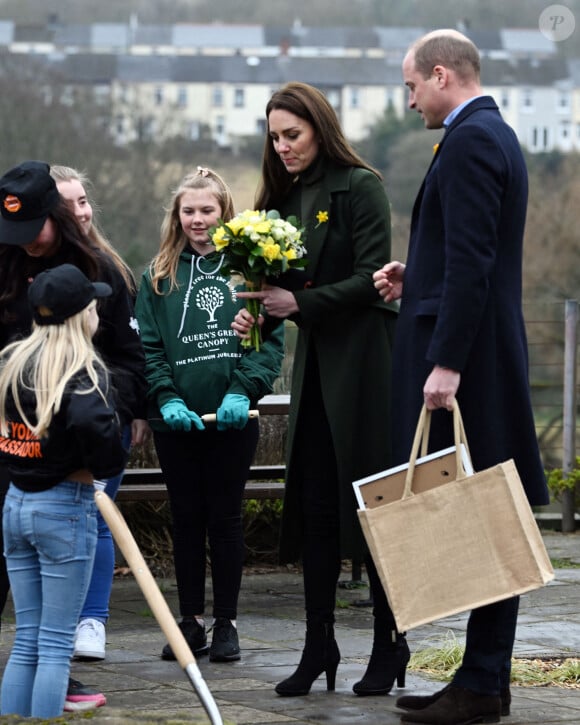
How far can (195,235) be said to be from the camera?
6105mm

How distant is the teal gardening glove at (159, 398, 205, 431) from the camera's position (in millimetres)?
5805

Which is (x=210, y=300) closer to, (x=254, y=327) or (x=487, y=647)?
(x=254, y=327)

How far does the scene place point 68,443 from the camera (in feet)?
14.1

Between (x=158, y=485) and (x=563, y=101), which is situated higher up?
(x=563, y=101)

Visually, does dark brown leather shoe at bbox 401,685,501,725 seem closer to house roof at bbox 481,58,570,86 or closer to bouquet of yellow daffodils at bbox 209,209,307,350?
bouquet of yellow daffodils at bbox 209,209,307,350

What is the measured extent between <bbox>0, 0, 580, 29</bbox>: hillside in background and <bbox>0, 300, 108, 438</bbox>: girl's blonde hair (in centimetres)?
8956

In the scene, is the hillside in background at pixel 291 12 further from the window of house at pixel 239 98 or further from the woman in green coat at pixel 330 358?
the woman in green coat at pixel 330 358

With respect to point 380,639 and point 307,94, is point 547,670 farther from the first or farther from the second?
point 307,94

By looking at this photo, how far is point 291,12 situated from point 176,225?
327ft

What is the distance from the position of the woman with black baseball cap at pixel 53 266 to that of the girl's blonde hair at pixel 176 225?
728 mm

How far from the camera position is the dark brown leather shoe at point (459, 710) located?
449cm

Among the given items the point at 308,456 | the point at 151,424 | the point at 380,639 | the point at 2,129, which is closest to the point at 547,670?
the point at 380,639

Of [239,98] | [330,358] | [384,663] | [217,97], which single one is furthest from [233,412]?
[239,98]

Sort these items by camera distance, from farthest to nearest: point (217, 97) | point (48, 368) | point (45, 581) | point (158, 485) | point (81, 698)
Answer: point (217, 97)
point (158, 485)
point (81, 698)
point (45, 581)
point (48, 368)
